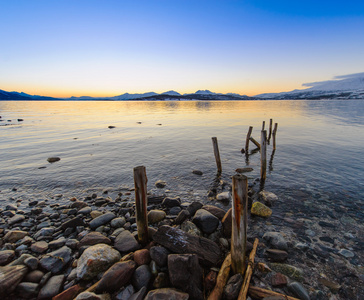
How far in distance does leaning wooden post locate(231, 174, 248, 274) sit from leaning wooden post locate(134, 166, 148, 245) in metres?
2.89

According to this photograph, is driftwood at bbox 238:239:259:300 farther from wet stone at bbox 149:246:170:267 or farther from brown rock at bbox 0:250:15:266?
brown rock at bbox 0:250:15:266

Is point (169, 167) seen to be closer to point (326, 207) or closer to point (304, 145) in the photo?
point (326, 207)

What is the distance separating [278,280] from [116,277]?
14.8 ft

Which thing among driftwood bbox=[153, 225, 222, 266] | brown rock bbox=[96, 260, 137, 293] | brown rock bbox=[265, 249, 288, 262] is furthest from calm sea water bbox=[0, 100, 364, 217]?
brown rock bbox=[96, 260, 137, 293]

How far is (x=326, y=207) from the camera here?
30.0 ft

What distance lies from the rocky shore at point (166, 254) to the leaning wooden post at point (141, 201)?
0.86 ft

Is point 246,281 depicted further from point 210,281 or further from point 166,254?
point 166,254

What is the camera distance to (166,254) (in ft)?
16.4

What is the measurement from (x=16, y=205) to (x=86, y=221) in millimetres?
4789

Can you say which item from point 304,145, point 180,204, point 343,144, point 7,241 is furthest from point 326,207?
point 343,144

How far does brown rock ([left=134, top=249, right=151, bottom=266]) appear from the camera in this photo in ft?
16.3

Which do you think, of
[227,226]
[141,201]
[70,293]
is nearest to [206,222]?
[227,226]

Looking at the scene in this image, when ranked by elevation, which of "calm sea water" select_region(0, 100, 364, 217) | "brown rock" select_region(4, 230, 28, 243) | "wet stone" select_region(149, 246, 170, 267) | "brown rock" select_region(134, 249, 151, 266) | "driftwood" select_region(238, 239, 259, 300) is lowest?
"calm sea water" select_region(0, 100, 364, 217)

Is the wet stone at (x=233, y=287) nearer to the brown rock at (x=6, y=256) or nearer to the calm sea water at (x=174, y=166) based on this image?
the brown rock at (x=6, y=256)
